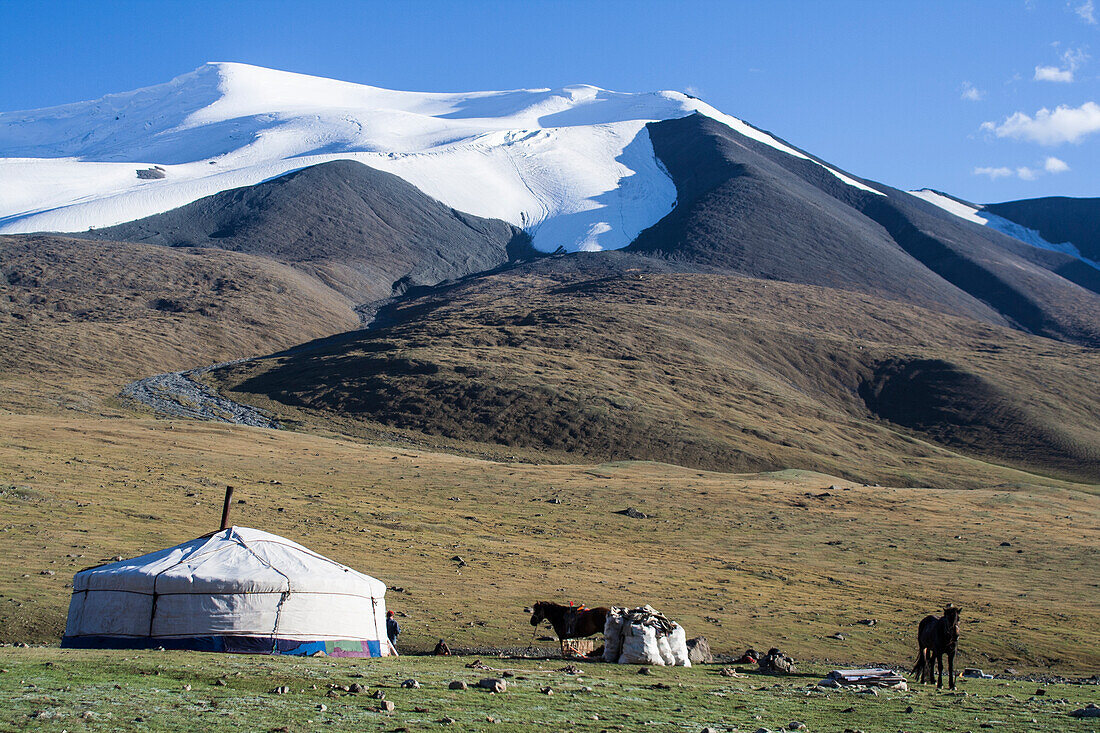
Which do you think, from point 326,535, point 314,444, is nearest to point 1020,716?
point 326,535

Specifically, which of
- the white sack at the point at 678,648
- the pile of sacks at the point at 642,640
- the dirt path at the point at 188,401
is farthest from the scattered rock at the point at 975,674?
the dirt path at the point at 188,401

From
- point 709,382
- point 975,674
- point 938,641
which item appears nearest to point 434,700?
point 938,641

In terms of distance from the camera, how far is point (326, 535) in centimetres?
3484

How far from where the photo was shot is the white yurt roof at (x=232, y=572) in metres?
19.7

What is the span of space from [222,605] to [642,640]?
8.78 metres

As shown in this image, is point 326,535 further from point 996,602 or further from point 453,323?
point 453,323

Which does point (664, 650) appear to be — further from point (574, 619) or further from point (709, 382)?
point (709, 382)

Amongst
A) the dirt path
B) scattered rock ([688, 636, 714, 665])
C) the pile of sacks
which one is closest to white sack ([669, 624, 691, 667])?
the pile of sacks

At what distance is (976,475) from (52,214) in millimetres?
182100

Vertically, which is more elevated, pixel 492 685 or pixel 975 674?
pixel 492 685

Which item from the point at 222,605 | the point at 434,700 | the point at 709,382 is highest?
the point at 709,382

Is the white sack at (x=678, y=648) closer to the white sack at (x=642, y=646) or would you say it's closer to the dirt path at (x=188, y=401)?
the white sack at (x=642, y=646)

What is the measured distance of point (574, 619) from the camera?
21766 millimetres

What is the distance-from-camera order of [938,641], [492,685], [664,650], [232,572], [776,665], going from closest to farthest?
1. [492,685]
2. [938,641]
3. [776,665]
4. [232,572]
5. [664,650]
